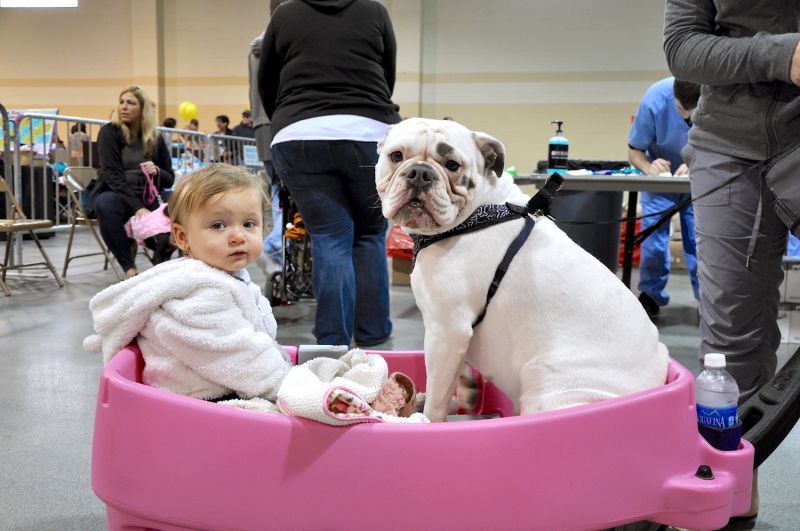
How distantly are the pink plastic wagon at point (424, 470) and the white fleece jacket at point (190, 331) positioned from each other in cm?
20

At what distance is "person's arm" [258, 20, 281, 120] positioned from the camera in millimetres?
2717

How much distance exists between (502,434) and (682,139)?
3323mm

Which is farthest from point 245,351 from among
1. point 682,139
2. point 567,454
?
point 682,139

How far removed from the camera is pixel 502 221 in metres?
1.49

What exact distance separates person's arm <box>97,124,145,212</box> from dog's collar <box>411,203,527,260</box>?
388 cm

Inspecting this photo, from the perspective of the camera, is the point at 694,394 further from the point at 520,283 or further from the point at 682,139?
the point at 682,139

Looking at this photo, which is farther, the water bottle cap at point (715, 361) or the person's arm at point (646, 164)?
the person's arm at point (646, 164)

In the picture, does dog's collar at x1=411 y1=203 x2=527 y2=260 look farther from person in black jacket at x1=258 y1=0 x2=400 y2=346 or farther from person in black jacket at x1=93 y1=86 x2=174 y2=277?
person in black jacket at x1=93 y1=86 x2=174 y2=277

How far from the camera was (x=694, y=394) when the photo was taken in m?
1.32

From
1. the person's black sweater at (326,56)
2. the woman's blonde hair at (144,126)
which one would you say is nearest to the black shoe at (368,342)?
the person's black sweater at (326,56)

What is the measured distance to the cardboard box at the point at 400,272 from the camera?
5.27 m

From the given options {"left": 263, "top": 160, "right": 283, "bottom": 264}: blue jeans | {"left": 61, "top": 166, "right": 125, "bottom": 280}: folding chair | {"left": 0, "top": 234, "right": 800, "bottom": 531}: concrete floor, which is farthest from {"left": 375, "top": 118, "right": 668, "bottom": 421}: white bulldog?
{"left": 61, "top": 166, "right": 125, "bottom": 280}: folding chair

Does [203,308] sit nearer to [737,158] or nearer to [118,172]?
[737,158]

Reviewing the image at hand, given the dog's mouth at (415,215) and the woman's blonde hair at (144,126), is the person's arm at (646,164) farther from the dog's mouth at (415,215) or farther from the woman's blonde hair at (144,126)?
the woman's blonde hair at (144,126)
